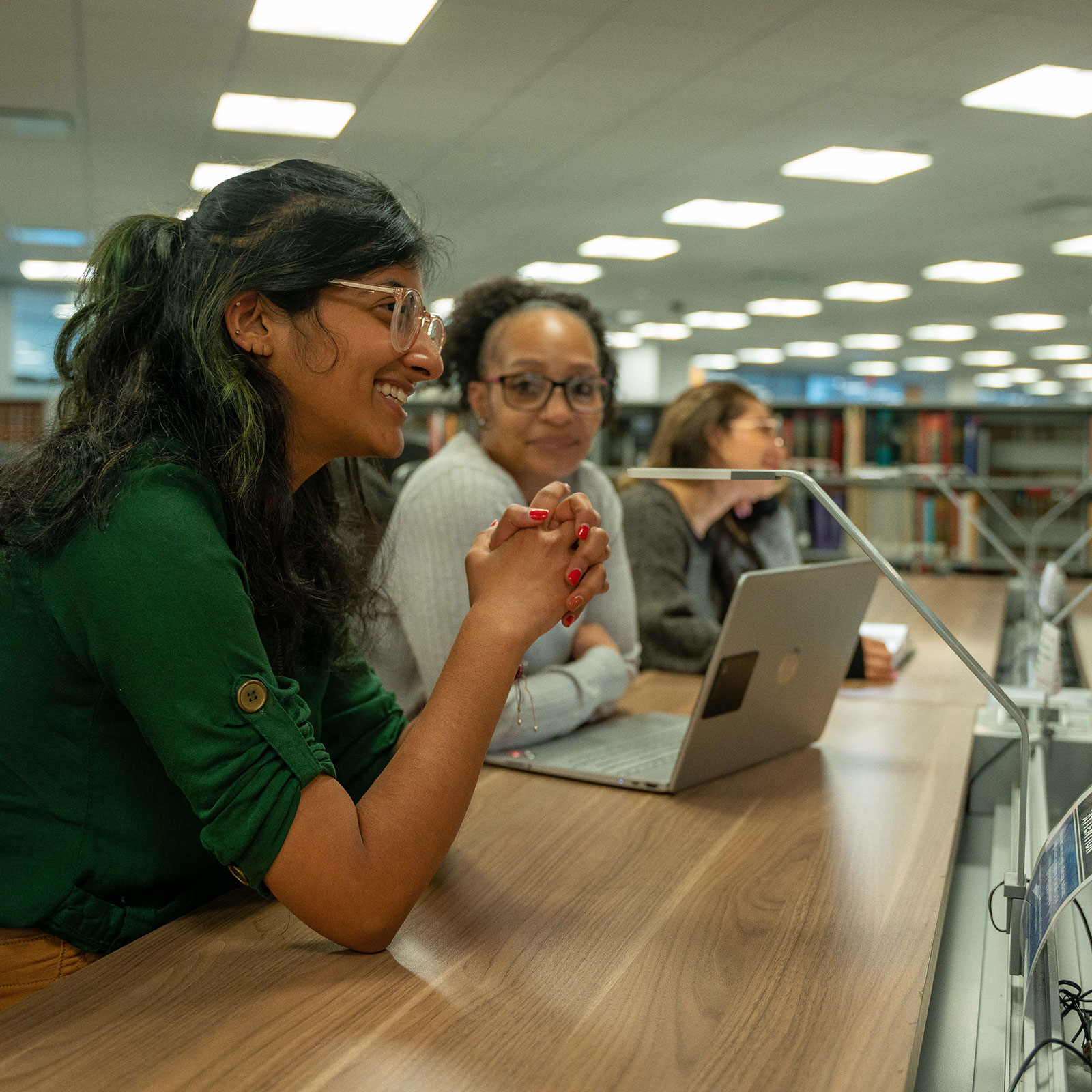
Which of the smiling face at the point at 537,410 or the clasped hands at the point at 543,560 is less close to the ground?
the smiling face at the point at 537,410

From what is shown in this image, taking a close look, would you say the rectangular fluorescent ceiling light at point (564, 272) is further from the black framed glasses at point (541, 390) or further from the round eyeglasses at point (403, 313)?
the round eyeglasses at point (403, 313)

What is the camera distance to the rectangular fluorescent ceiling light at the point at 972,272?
32.0 feet

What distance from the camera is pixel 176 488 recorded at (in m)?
0.92

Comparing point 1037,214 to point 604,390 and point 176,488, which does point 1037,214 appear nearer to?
point 604,390

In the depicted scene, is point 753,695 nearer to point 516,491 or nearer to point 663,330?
point 516,491

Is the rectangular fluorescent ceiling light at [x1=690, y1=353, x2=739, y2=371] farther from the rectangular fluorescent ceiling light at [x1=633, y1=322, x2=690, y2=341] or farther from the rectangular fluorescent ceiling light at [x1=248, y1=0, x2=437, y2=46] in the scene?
the rectangular fluorescent ceiling light at [x1=248, y1=0, x2=437, y2=46]

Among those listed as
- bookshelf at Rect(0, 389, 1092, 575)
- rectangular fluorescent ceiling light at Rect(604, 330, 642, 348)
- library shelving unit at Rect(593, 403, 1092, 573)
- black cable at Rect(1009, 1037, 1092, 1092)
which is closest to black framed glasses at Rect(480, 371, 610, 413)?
black cable at Rect(1009, 1037, 1092, 1092)

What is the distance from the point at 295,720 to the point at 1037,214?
8.13 meters

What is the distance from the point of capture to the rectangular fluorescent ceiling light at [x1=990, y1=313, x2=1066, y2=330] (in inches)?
495

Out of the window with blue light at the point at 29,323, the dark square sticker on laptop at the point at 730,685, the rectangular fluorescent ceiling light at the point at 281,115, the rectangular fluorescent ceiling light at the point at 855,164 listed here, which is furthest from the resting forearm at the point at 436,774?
the window with blue light at the point at 29,323

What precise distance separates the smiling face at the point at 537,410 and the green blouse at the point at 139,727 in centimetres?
100

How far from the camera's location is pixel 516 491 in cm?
185

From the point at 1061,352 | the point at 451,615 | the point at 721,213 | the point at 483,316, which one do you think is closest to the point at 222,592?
the point at 451,615

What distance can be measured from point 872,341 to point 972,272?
5.25 m
